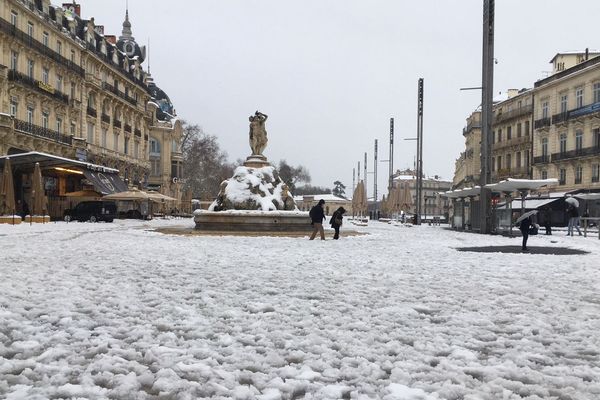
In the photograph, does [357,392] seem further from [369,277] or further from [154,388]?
[369,277]

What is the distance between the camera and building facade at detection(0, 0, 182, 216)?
102 feet

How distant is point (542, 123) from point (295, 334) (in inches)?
1799

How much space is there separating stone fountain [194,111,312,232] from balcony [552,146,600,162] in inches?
1021

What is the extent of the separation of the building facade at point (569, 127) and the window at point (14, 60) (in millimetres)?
38395

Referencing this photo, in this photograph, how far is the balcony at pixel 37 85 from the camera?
30883mm

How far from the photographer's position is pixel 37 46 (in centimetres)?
3334

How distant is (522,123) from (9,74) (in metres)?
41.7

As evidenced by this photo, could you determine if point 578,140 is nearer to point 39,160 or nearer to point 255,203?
point 255,203

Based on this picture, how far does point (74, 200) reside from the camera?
37.7 metres

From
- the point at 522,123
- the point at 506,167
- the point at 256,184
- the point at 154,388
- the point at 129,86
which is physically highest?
the point at 129,86

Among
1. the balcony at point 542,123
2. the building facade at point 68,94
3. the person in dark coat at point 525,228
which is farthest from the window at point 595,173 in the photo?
the building facade at point 68,94

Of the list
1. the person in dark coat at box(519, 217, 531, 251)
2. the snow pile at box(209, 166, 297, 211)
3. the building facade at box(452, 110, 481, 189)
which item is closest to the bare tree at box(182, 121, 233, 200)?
the building facade at box(452, 110, 481, 189)

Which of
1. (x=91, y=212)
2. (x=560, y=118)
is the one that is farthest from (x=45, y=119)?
(x=560, y=118)

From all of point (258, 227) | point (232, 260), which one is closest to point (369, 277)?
→ point (232, 260)
